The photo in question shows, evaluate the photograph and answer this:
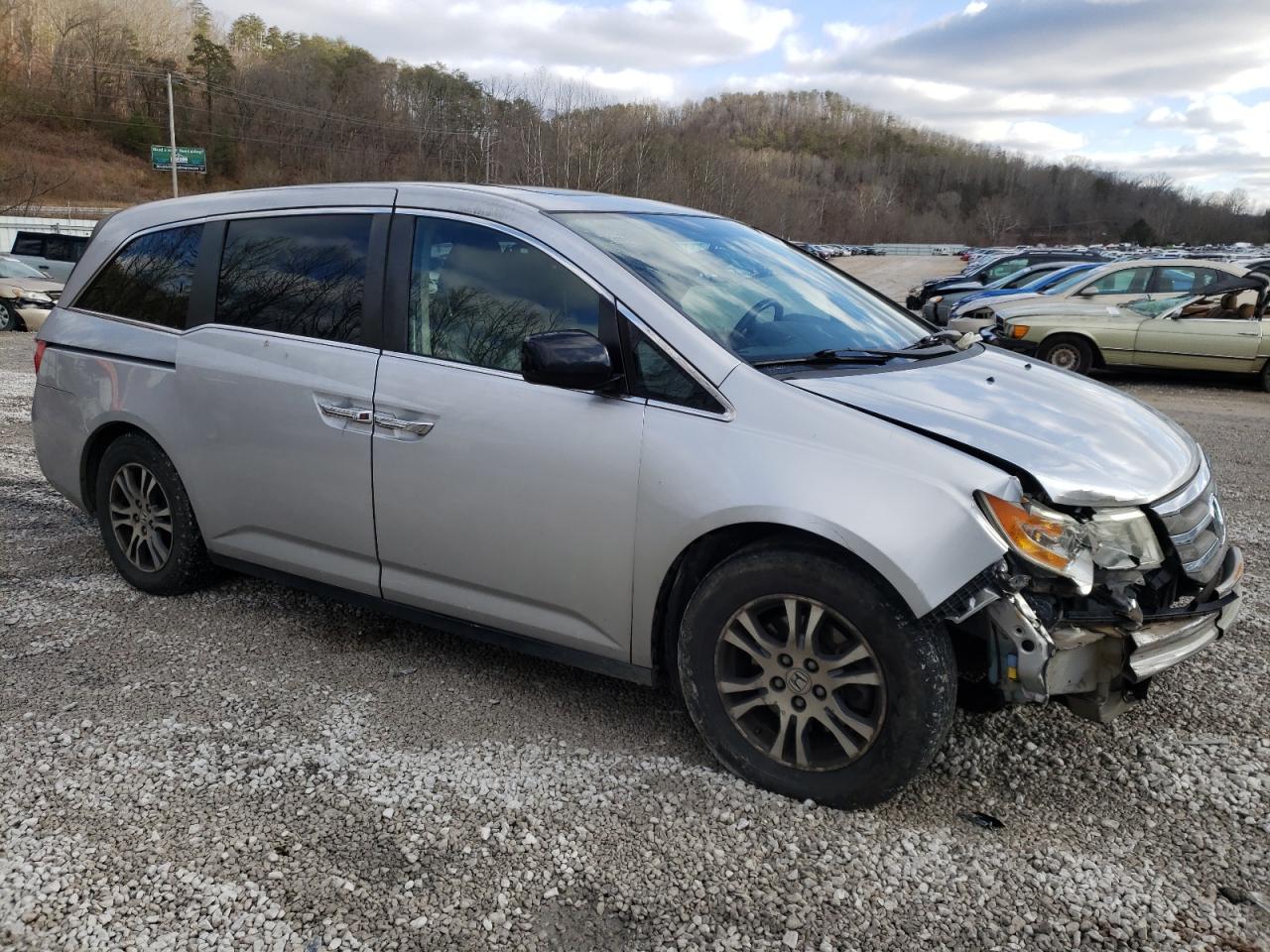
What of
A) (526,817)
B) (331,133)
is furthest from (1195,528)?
(331,133)

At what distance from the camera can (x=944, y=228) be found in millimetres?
150000

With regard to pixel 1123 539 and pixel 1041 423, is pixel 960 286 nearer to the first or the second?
pixel 1041 423

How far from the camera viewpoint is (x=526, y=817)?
2.84m

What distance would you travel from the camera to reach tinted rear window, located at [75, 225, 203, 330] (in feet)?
13.7

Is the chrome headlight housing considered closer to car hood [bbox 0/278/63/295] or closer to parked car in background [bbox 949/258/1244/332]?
parked car in background [bbox 949/258/1244/332]

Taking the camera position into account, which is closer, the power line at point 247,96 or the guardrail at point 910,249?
the power line at point 247,96

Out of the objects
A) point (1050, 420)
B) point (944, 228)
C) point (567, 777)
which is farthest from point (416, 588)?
point (944, 228)

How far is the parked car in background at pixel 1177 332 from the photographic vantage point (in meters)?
12.3

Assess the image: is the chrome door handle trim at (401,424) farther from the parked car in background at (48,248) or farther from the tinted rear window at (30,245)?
the tinted rear window at (30,245)

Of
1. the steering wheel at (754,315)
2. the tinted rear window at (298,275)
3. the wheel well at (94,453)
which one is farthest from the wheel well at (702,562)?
the wheel well at (94,453)

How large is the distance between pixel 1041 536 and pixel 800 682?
0.76 m

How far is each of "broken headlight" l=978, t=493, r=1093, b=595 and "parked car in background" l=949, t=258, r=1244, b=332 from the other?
11.1m

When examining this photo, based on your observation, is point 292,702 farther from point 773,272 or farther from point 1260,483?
point 1260,483

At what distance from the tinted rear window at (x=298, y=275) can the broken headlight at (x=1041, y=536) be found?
225 cm
